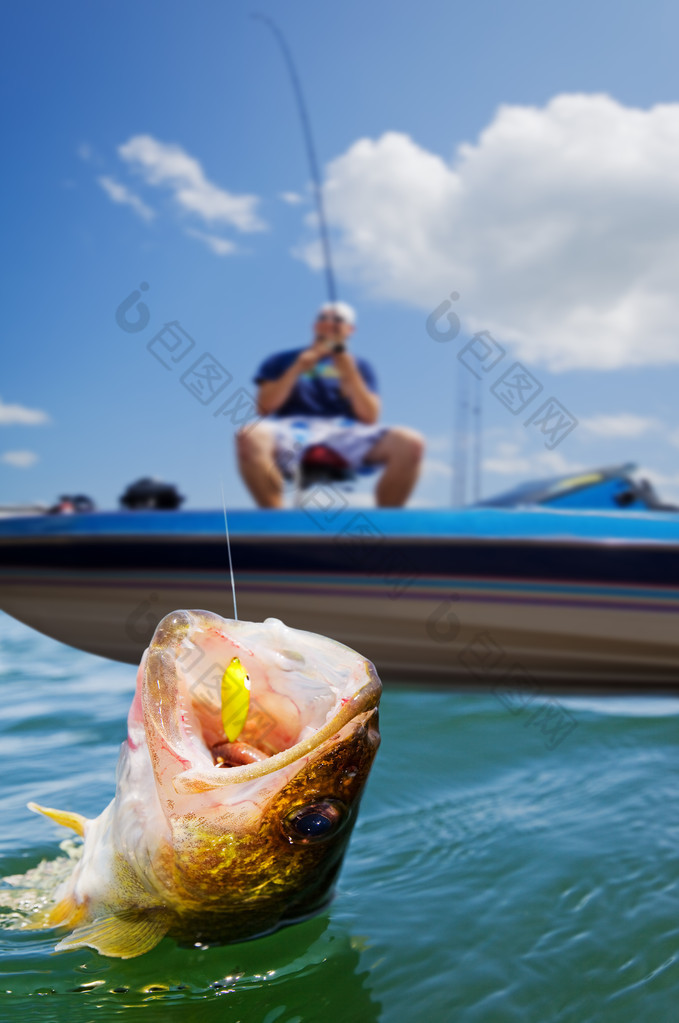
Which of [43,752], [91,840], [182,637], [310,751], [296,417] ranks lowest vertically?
[43,752]

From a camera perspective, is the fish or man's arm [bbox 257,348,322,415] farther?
man's arm [bbox 257,348,322,415]

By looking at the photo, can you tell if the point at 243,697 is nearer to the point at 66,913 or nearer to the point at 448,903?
the point at 66,913

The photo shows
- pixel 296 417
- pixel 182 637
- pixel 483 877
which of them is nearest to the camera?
pixel 182 637

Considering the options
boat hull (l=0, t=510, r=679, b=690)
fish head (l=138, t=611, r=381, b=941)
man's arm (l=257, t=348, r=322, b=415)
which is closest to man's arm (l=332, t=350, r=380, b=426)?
man's arm (l=257, t=348, r=322, b=415)

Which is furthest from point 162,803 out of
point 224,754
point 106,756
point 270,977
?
point 106,756

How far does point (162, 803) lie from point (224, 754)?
179 millimetres

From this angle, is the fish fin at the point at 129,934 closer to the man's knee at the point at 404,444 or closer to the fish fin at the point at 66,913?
the fish fin at the point at 66,913

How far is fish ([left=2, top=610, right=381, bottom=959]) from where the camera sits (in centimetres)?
118

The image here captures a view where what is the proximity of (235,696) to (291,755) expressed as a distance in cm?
14

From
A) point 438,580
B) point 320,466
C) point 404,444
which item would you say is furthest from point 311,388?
point 438,580

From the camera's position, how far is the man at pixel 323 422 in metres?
4.20

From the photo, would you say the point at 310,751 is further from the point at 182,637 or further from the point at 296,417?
the point at 296,417

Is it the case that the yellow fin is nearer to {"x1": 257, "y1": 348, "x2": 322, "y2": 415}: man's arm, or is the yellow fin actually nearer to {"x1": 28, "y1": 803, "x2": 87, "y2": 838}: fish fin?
{"x1": 28, "y1": 803, "x2": 87, "y2": 838}: fish fin

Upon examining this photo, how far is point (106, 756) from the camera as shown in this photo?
2.96 m
